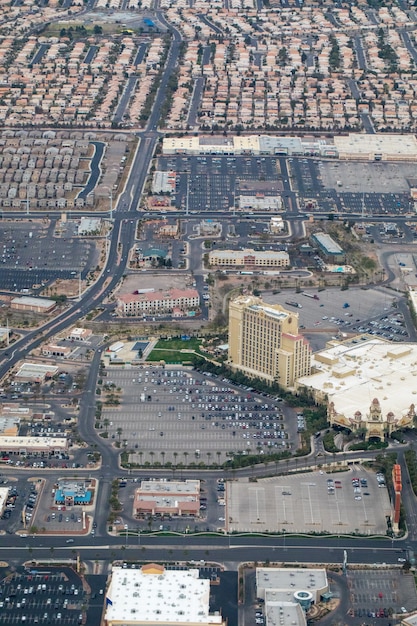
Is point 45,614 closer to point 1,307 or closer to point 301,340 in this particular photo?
point 301,340

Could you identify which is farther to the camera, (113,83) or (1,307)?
(113,83)

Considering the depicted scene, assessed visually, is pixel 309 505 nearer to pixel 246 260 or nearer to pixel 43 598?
pixel 43 598

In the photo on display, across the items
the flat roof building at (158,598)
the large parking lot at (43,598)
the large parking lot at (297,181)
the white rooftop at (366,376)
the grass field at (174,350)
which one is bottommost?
the large parking lot at (297,181)

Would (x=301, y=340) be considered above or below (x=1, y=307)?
above

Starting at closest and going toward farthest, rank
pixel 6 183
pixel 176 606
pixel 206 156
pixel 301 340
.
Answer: pixel 176 606 < pixel 301 340 < pixel 6 183 < pixel 206 156

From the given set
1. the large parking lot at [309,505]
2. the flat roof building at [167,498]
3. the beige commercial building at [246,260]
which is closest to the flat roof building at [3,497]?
the flat roof building at [167,498]

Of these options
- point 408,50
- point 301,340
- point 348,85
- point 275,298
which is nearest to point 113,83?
point 348,85

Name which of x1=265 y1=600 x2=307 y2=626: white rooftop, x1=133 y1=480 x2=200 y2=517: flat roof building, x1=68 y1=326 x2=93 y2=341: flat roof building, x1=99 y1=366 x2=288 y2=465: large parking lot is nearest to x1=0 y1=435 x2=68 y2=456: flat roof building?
x1=99 y1=366 x2=288 y2=465: large parking lot

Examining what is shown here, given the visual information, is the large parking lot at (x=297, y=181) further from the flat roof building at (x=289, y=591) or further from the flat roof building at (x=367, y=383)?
the flat roof building at (x=289, y=591)
